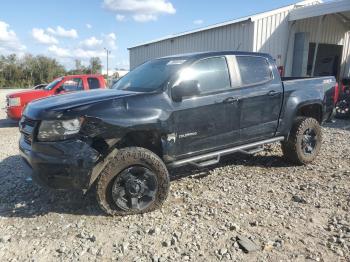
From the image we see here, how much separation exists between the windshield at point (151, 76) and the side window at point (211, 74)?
216 mm

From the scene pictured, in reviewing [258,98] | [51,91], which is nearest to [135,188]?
[258,98]

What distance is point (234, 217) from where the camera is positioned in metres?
4.07

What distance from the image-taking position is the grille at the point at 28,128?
396 centimetres

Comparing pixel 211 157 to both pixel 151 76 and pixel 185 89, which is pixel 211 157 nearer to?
pixel 185 89

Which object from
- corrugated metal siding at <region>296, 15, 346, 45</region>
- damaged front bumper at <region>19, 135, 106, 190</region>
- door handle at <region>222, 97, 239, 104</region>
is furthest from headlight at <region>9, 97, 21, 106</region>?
corrugated metal siding at <region>296, 15, 346, 45</region>

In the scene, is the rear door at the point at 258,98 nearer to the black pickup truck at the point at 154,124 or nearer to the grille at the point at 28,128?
the black pickup truck at the point at 154,124

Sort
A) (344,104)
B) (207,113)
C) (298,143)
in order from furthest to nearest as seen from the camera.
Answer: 1. (344,104)
2. (298,143)
3. (207,113)

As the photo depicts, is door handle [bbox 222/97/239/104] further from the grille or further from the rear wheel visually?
the rear wheel

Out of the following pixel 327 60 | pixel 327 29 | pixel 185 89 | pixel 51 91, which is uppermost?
pixel 327 29

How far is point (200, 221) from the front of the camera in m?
3.96

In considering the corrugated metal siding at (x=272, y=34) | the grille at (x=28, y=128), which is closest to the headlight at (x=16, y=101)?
the grille at (x=28, y=128)

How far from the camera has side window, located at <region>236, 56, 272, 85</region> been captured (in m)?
5.19

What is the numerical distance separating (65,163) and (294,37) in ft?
43.2

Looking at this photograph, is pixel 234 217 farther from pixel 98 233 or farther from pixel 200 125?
pixel 98 233
